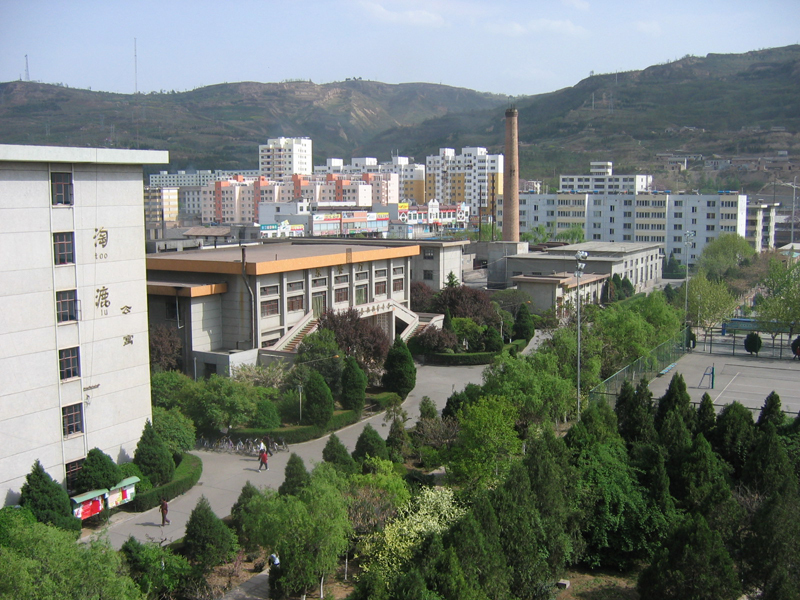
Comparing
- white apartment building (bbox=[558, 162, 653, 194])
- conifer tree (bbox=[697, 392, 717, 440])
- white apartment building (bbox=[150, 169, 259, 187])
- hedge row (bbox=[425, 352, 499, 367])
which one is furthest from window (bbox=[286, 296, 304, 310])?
white apartment building (bbox=[150, 169, 259, 187])

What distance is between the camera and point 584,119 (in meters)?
166

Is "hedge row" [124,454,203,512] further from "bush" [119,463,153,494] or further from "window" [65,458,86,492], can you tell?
"window" [65,458,86,492]

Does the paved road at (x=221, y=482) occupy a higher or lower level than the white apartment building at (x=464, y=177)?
lower

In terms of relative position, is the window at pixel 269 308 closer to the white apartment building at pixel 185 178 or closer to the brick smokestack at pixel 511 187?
the brick smokestack at pixel 511 187

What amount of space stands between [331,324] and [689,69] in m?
192

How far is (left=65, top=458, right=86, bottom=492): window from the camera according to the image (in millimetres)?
18242

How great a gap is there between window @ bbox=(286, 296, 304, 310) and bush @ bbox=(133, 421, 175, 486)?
12778mm

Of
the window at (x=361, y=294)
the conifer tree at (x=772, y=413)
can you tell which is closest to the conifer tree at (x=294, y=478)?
the conifer tree at (x=772, y=413)

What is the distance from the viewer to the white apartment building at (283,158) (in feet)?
462

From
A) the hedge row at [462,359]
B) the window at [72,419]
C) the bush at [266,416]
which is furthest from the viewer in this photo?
the hedge row at [462,359]

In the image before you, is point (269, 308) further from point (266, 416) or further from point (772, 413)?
point (772, 413)

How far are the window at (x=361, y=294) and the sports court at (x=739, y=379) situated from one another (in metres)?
13.9

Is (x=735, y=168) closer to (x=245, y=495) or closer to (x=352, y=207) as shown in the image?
(x=352, y=207)

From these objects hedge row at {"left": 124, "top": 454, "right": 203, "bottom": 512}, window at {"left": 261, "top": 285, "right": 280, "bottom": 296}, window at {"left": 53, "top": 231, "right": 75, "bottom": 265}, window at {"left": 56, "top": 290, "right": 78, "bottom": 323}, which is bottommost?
hedge row at {"left": 124, "top": 454, "right": 203, "bottom": 512}
